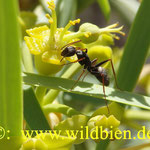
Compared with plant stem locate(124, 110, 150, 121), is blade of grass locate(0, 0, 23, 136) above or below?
above

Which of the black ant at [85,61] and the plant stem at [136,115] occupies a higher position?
the black ant at [85,61]

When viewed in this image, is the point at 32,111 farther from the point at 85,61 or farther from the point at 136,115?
the point at 136,115

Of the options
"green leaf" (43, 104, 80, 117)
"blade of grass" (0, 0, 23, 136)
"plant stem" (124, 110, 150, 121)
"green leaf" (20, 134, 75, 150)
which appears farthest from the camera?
"plant stem" (124, 110, 150, 121)

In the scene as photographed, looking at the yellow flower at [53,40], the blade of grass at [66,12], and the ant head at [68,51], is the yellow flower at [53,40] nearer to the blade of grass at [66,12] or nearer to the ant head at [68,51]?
the ant head at [68,51]

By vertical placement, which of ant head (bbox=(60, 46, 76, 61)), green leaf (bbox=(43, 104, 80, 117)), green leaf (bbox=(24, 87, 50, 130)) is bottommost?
green leaf (bbox=(43, 104, 80, 117))

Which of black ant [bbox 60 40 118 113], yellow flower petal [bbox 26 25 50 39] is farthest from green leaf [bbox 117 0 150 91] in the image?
yellow flower petal [bbox 26 25 50 39]

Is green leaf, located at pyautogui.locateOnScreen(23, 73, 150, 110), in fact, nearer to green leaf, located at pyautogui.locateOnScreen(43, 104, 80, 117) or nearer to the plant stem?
green leaf, located at pyautogui.locateOnScreen(43, 104, 80, 117)

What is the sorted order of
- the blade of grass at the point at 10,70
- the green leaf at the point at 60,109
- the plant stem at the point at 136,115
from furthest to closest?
1. the plant stem at the point at 136,115
2. the green leaf at the point at 60,109
3. the blade of grass at the point at 10,70

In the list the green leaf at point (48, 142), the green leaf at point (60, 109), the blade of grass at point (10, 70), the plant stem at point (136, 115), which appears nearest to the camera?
the blade of grass at point (10, 70)

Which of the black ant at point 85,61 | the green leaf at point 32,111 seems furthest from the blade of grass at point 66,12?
the green leaf at point 32,111
